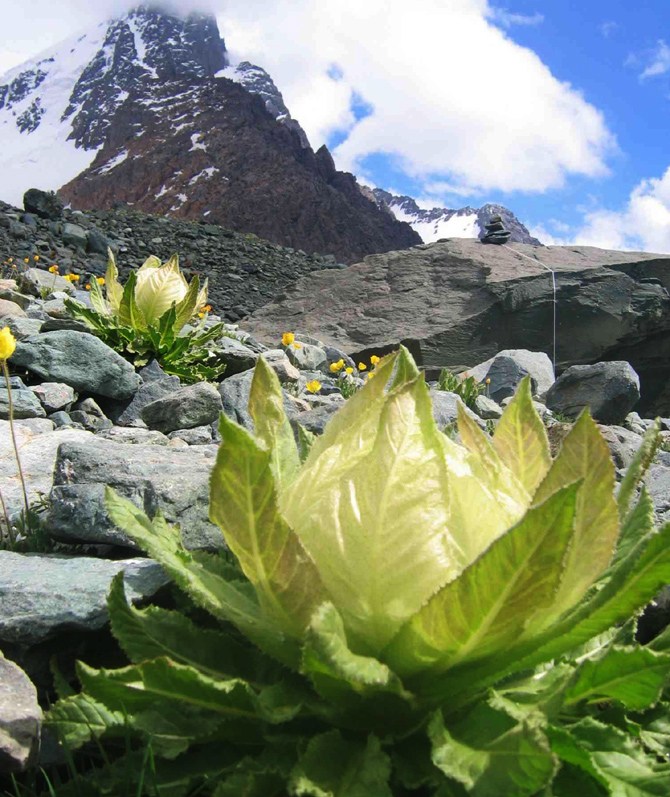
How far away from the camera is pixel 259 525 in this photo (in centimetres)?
108

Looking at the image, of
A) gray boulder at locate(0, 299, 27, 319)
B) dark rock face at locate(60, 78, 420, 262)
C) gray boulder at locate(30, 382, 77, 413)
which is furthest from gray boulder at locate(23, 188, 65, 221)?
dark rock face at locate(60, 78, 420, 262)

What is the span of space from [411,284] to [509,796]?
33.6ft

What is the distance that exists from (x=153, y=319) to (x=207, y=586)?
431 cm

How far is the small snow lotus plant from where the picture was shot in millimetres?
5043

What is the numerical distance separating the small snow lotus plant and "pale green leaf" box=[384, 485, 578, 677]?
413 centimetres

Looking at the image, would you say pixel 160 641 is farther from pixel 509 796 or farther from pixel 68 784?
pixel 509 796

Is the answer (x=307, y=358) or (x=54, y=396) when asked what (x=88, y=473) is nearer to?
(x=54, y=396)

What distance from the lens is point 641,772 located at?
109 centimetres

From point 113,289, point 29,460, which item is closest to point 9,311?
point 113,289

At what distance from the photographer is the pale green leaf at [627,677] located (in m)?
1.08

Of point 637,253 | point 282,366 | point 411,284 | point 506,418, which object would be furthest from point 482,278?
point 506,418

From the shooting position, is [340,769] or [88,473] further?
[88,473]

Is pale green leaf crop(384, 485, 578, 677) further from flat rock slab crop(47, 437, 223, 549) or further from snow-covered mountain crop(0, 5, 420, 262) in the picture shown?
snow-covered mountain crop(0, 5, 420, 262)

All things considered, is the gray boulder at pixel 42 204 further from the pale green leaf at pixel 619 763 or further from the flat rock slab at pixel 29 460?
the pale green leaf at pixel 619 763
